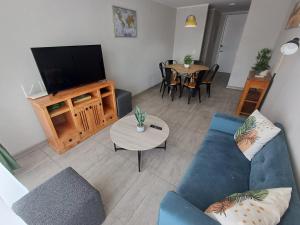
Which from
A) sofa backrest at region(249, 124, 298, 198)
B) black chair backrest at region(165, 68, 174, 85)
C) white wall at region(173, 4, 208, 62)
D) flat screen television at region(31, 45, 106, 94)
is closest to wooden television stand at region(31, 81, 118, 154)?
flat screen television at region(31, 45, 106, 94)

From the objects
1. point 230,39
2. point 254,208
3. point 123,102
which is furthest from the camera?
point 230,39

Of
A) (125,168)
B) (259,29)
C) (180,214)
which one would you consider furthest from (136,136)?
(259,29)

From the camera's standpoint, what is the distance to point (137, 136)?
71.3 inches

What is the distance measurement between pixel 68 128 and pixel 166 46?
395 cm

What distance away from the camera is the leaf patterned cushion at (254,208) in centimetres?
70

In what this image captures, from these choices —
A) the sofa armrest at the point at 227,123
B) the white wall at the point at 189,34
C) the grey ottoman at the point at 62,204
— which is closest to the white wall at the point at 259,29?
the white wall at the point at 189,34

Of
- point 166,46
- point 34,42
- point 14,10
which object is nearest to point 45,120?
point 34,42

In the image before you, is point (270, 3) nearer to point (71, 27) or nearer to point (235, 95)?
point (235, 95)

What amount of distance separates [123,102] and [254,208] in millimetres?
2478

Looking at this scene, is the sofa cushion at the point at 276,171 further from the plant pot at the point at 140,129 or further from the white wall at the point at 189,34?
the white wall at the point at 189,34

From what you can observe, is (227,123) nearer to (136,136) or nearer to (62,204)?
(136,136)

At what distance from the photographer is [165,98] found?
12.8ft

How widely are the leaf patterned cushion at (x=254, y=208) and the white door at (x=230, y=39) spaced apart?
652 cm

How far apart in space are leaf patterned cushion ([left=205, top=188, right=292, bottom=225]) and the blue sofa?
49 mm
